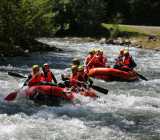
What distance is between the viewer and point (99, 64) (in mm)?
26562

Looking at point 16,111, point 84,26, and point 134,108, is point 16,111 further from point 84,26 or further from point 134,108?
point 84,26

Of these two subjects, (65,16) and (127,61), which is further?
(65,16)

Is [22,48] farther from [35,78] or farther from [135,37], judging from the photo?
[35,78]

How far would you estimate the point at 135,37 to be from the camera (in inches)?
2127

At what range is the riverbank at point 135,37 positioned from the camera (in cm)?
5031

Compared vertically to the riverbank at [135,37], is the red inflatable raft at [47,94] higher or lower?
higher

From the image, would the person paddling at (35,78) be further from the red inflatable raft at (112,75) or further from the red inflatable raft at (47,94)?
the red inflatable raft at (112,75)

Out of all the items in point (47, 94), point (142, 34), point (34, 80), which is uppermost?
point (34, 80)

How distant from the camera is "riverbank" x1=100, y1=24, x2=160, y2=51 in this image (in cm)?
5031

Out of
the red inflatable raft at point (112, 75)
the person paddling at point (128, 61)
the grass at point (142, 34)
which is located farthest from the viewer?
the grass at point (142, 34)

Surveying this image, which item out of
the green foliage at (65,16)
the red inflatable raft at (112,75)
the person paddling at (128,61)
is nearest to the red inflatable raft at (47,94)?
the red inflatable raft at (112,75)

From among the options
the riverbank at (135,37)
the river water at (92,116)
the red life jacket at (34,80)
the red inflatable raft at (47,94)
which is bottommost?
the riverbank at (135,37)

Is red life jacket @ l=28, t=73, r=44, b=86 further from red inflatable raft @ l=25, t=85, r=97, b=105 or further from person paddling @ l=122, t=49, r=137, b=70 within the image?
person paddling @ l=122, t=49, r=137, b=70

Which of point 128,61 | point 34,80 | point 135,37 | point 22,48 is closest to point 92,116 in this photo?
point 34,80
